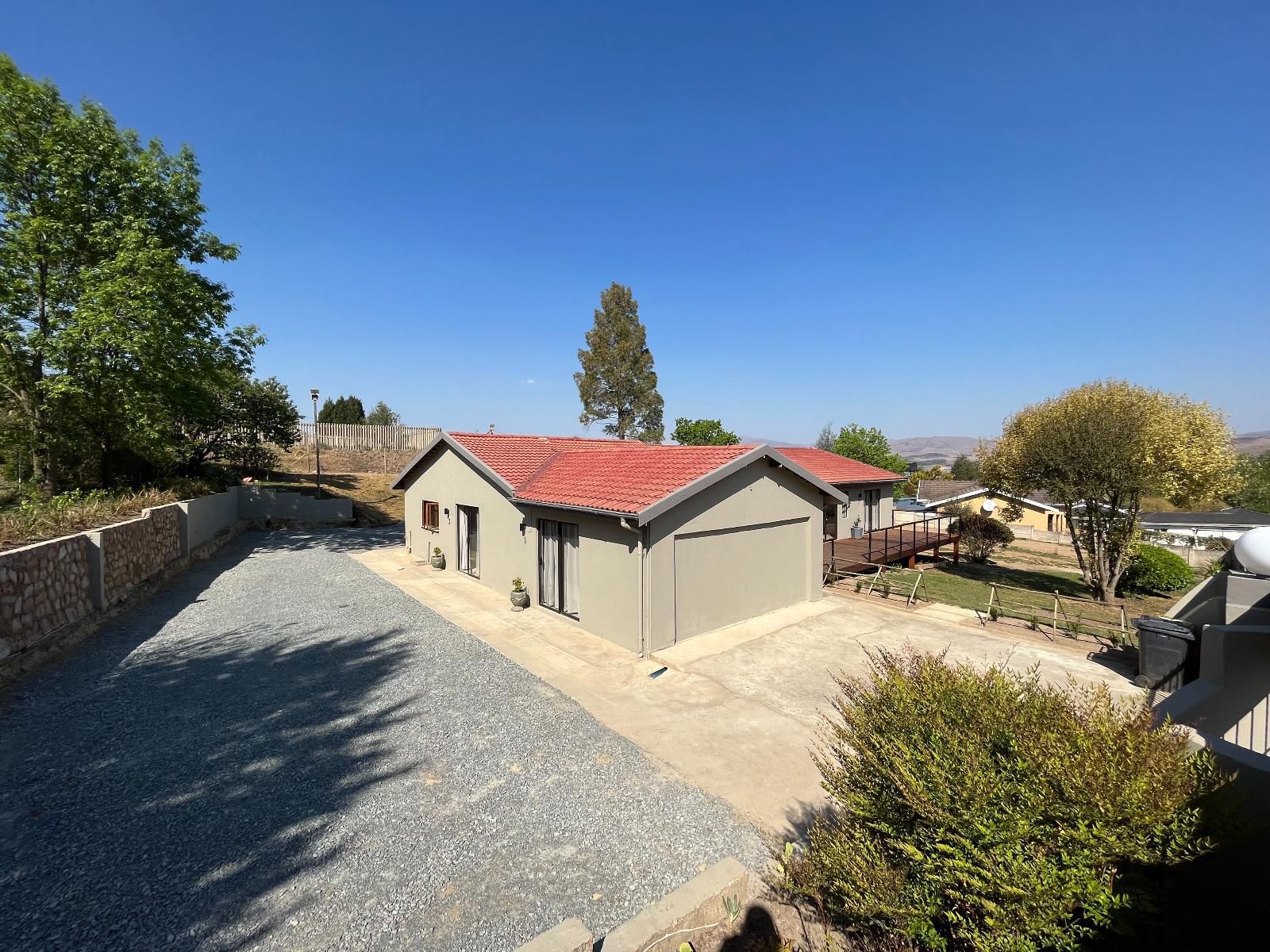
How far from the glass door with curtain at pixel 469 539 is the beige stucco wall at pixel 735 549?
7.36 metres

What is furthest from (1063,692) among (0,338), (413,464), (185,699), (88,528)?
(0,338)

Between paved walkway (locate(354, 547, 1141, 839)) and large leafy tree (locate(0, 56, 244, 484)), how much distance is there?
35.6 feet

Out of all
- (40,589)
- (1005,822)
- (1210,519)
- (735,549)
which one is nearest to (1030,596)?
(735,549)

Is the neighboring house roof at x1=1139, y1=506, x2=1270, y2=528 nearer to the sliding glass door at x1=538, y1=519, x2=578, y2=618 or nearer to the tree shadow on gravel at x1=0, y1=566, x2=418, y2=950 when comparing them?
the sliding glass door at x1=538, y1=519, x2=578, y2=618

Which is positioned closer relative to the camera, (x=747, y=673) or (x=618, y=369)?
(x=747, y=673)

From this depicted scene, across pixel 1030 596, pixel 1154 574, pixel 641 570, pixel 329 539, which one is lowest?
pixel 1030 596

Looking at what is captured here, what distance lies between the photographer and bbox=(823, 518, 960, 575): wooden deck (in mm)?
17797

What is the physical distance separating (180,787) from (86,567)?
26.1ft

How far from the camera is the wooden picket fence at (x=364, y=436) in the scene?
35.1 meters

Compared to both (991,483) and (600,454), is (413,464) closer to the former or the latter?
(600,454)

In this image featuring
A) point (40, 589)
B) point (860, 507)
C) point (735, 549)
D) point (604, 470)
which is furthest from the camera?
point (860, 507)

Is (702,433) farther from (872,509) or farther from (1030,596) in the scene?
(1030,596)

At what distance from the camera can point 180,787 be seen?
5582 mm

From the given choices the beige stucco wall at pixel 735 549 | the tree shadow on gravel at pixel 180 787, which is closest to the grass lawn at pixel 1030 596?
the beige stucco wall at pixel 735 549
